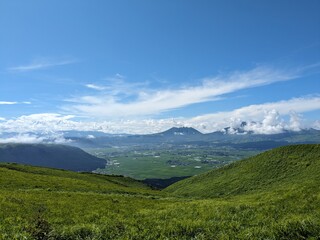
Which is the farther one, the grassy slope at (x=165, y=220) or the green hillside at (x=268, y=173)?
the green hillside at (x=268, y=173)

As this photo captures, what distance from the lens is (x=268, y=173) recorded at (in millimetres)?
72125

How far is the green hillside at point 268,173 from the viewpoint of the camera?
207 ft

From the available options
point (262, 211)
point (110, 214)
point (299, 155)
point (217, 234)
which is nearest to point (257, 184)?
point (299, 155)

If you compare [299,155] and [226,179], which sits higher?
[299,155]

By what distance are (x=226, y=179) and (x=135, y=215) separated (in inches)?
2082

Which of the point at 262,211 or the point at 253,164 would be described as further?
the point at 253,164

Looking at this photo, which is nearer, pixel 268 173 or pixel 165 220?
pixel 165 220

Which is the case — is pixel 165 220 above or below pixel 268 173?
above

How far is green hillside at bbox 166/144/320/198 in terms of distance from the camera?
207 ft

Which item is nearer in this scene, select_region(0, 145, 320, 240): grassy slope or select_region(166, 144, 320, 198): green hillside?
select_region(0, 145, 320, 240): grassy slope

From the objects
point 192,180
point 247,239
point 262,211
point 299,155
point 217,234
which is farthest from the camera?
point 192,180

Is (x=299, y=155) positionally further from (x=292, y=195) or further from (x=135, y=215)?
(x=135, y=215)

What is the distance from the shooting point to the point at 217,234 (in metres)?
20.3

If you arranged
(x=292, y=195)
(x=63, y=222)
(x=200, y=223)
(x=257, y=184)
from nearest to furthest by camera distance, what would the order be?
(x=200, y=223) → (x=63, y=222) → (x=292, y=195) → (x=257, y=184)
